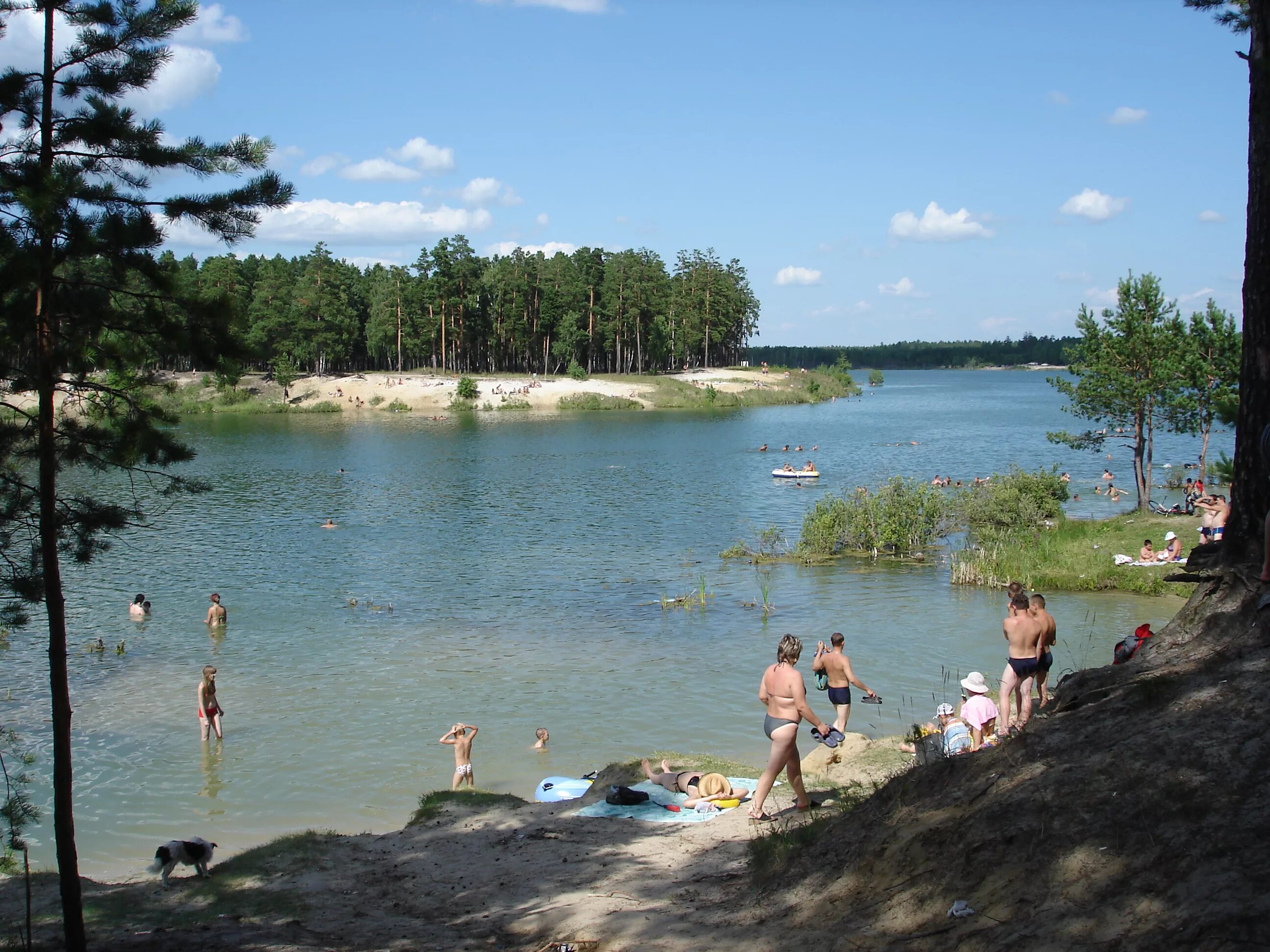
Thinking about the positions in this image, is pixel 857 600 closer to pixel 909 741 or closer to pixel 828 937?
pixel 909 741

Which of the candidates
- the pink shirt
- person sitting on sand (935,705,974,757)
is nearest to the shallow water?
person sitting on sand (935,705,974,757)

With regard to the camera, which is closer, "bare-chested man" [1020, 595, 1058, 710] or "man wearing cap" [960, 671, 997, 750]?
"man wearing cap" [960, 671, 997, 750]

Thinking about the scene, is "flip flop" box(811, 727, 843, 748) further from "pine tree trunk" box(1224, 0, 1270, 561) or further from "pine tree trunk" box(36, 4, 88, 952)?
"pine tree trunk" box(36, 4, 88, 952)

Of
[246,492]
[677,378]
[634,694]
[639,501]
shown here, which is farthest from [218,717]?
[677,378]

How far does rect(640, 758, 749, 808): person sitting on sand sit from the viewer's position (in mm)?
11750

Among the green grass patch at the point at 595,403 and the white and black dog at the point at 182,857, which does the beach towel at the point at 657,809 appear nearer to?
the white and black dog at the point at 182,857

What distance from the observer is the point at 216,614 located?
23609 millimetres

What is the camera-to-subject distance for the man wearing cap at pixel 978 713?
11.5m

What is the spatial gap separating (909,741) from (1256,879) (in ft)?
23.1

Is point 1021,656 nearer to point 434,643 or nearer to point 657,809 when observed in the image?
point 657,809

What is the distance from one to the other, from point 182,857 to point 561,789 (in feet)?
16.6

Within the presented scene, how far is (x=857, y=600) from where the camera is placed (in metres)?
25.0

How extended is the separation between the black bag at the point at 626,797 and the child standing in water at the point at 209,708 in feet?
24.8

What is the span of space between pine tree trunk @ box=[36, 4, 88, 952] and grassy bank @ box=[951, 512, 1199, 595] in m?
21.7
